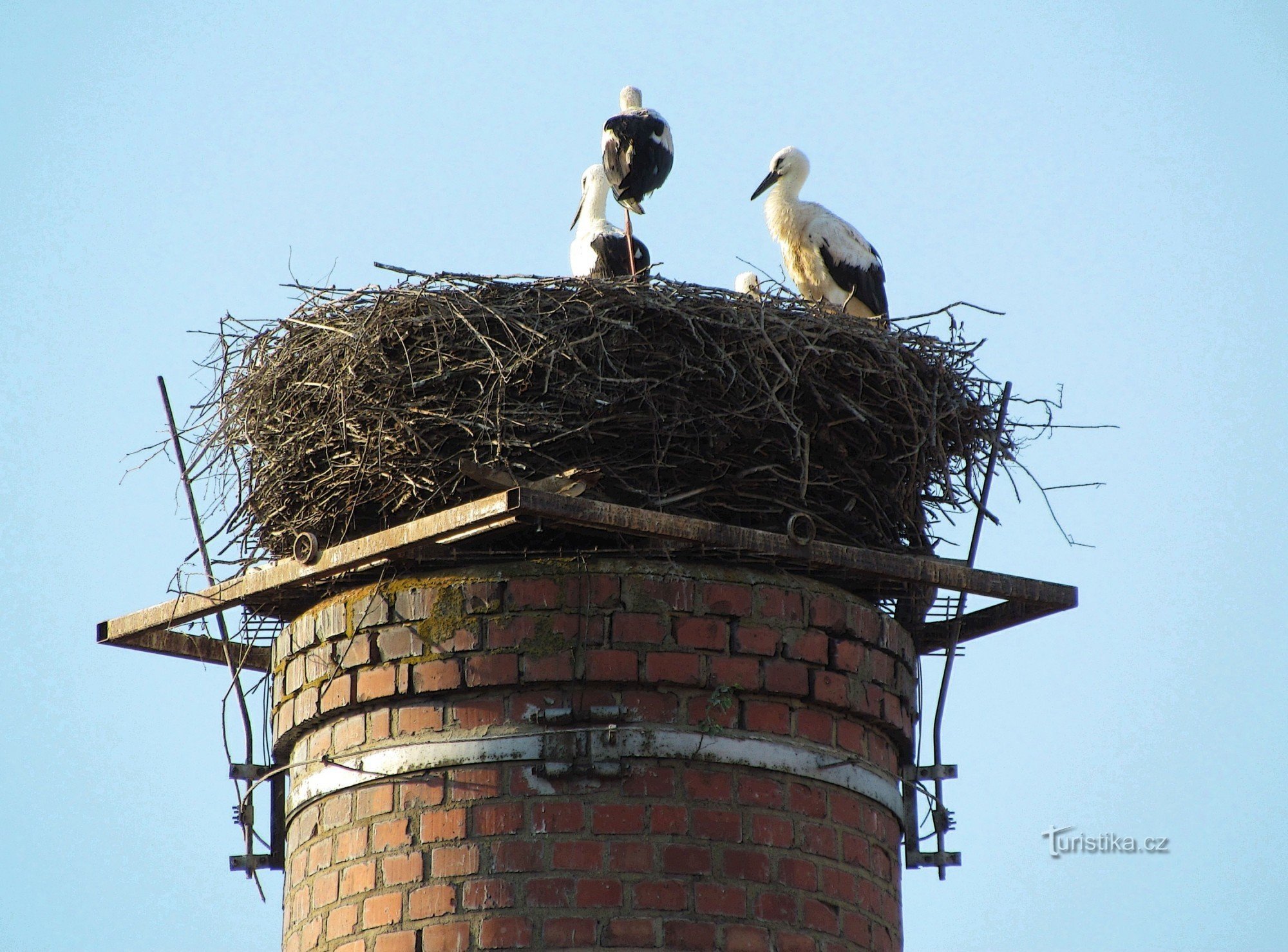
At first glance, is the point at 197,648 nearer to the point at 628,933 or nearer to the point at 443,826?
the point at 443,826

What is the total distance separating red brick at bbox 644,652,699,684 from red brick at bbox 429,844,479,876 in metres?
0.66

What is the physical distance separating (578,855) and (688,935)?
1.16 feet

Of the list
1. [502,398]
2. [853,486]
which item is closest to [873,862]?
[853,486]

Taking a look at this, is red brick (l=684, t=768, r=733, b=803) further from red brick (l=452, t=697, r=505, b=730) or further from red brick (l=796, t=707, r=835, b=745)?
red brick (l=452, t=697, r=505, b=730)

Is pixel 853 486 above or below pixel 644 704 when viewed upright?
above

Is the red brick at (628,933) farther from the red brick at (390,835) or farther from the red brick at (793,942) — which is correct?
the red brick at (390,835)

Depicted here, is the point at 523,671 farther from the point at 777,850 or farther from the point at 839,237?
the point at 839,237

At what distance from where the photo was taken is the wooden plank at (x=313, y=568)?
4.75 metres

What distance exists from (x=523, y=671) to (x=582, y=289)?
4.57 ft

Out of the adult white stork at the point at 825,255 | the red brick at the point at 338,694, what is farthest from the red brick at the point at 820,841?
the adult white stork at the point at 825,255

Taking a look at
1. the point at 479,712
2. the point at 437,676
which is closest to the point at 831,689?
the point at 479,712

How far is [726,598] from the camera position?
5168mm

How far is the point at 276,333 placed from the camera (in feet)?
20.7

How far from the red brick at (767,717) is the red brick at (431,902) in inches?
36.4
